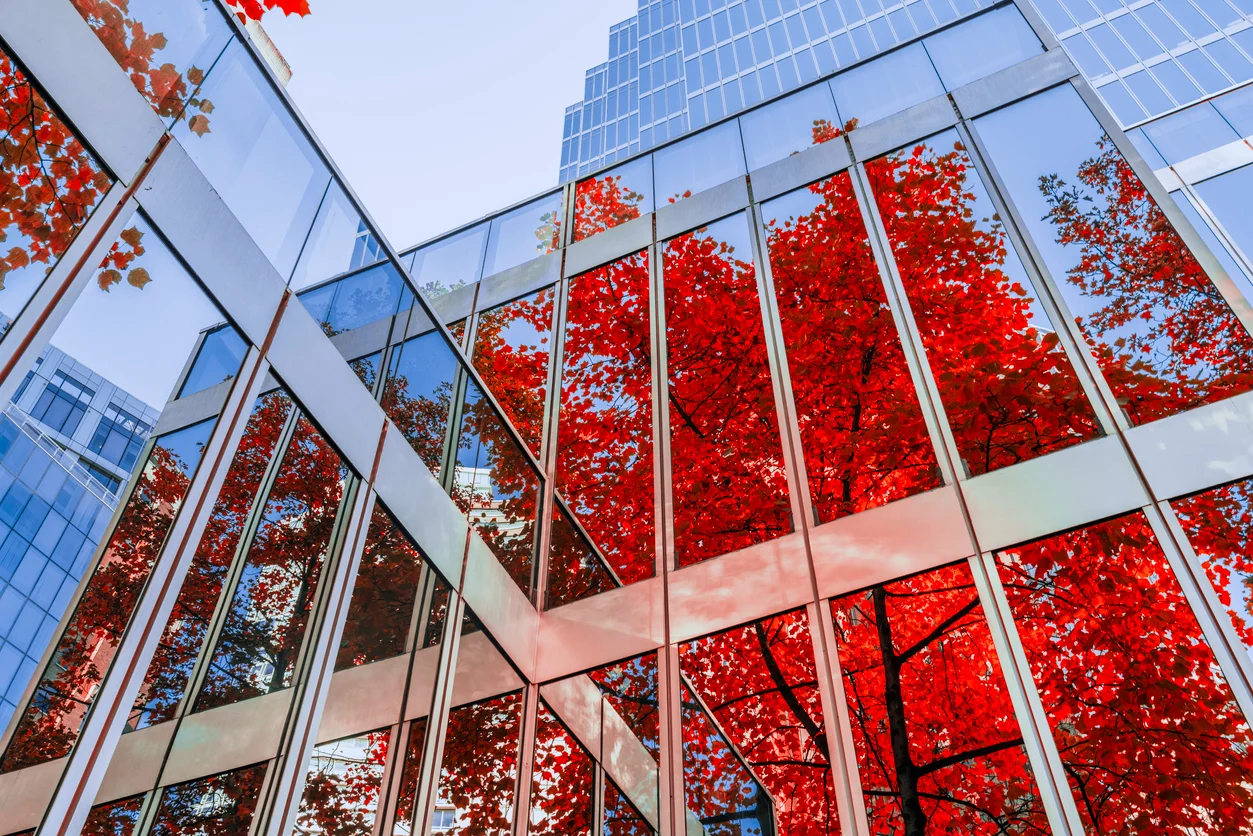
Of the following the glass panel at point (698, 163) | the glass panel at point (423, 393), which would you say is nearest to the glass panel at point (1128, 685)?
the glass panel at point (423, 393)

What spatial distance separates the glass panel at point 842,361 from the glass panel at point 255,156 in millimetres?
4276

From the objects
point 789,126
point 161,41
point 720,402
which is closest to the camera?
point 161,41

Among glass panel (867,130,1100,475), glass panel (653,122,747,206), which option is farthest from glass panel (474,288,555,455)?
glass panel (867,130,1100,475)

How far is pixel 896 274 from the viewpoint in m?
7.76

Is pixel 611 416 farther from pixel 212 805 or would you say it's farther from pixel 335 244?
pixel 212 805

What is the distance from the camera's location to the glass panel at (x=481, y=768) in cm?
557

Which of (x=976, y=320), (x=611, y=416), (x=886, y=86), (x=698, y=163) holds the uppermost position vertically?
(x=698, y=163)

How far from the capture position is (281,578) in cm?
437

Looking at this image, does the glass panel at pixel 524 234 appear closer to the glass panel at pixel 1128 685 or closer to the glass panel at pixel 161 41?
the glass panel at pixel 161 41

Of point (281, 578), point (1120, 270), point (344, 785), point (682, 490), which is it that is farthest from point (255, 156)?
point (1120, 270)

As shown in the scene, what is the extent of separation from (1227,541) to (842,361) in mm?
3089

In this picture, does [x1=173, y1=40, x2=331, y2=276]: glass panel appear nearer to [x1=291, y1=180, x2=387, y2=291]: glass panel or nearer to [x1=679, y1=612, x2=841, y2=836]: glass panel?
[x1=291, y1=180, x2=387, y2=291]: glass panel

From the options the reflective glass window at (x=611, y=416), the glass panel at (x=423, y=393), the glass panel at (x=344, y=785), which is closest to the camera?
the glass panel at (x=344, y=785)

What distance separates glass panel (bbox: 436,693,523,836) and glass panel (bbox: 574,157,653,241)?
602 cm
